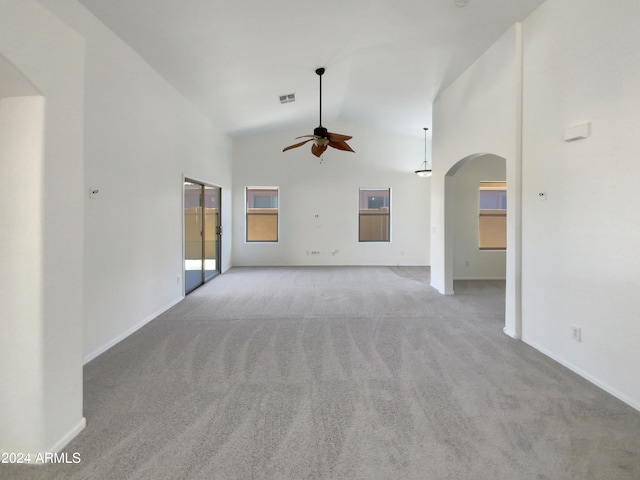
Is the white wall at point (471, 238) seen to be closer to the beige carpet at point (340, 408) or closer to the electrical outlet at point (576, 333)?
the beige carpet at point (340, 408)

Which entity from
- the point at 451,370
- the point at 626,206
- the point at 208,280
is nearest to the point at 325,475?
the point at 451,370

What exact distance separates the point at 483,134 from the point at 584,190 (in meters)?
1.82

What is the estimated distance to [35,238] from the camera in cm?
167

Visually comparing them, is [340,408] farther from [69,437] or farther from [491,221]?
[491,221]

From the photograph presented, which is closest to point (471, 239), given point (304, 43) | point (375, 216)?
point (375, 216)

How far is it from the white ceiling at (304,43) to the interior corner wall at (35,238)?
179cm

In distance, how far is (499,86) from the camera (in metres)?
3.89

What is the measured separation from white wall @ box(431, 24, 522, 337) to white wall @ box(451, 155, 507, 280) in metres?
1.29

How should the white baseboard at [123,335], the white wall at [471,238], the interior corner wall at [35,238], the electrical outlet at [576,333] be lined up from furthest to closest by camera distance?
1. the white wall at [471,238]
2. the white baseboard at [123,335]
3. the electrical outlet at [576,333]
4. the interior corner wall at [35,238]

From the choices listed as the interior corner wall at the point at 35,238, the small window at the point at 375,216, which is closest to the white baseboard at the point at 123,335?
the interior corner wall at the point at 35,238

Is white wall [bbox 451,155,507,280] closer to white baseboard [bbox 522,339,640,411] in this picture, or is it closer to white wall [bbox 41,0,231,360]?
white baseboard [bbox 522,339,640,411]

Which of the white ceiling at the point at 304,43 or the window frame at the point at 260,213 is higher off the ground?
the white ceiling at the point at 304,43

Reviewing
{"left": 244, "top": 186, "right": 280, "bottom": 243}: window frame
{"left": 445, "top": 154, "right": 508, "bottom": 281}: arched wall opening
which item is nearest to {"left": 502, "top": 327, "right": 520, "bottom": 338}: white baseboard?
{"left": 445, "top": 154, "right": 508, "bottom": 281}: arched wall opening

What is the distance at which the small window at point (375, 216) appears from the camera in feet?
30.0
